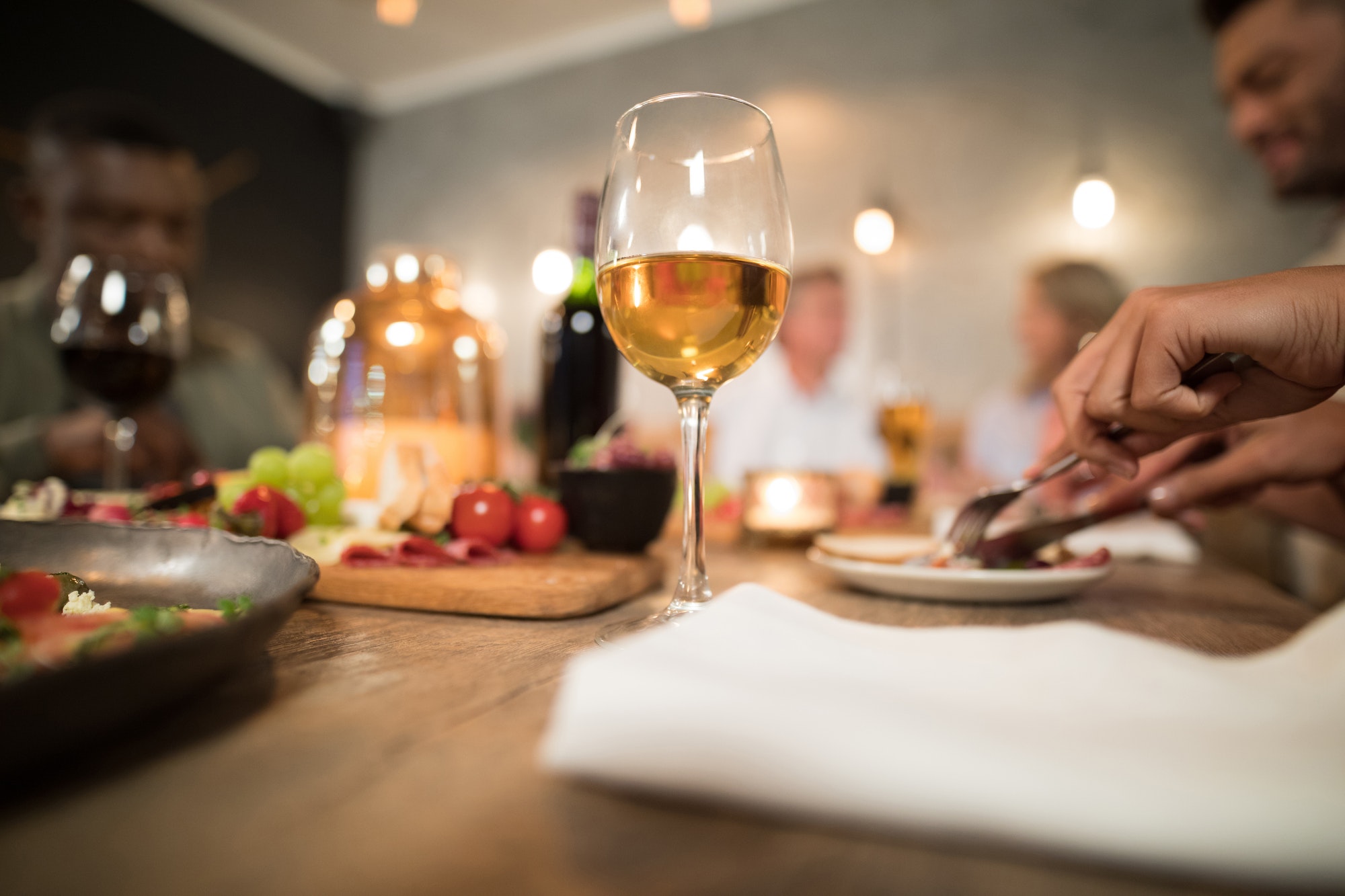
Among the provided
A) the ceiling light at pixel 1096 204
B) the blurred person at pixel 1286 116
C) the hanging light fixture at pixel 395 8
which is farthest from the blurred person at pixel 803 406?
the hanging light fixture at pixel 395 8

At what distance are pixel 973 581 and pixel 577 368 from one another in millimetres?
687

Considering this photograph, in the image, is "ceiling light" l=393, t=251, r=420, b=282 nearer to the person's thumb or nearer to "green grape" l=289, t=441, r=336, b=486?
"green grape" l=289, t=441, r=336, b=486

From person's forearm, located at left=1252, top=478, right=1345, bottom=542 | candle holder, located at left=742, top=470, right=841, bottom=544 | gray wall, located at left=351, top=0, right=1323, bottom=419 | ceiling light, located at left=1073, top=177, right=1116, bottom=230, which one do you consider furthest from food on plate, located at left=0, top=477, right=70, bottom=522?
ceiling light, located at left=1073, top=177, right=1116, bottom=230

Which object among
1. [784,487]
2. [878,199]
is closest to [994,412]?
[878,199]

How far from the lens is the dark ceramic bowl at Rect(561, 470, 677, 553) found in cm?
81

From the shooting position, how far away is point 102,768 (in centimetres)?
25

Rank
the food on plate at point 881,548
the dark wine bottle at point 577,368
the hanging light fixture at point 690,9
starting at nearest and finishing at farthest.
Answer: the food on plate at point 881,548 < the dark wine bottle at point 577,368 < the hanging light fixture at point 690,9

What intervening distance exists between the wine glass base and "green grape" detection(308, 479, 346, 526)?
1.42ft

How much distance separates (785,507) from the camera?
1.08 meters

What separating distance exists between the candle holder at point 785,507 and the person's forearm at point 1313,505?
599 millimetres

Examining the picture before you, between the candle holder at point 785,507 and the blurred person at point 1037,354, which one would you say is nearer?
the candle holder at point 785,507

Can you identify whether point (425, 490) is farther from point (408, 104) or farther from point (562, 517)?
point (408, 104)

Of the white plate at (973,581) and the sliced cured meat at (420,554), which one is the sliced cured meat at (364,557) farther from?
the white plate at (973,581)

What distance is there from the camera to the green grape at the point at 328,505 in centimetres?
78
